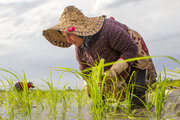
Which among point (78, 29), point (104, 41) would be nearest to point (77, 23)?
point (78, 29)

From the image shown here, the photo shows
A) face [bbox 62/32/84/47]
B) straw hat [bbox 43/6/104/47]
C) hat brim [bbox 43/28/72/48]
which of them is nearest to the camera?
straw hat [bbox 43/6/104/47]

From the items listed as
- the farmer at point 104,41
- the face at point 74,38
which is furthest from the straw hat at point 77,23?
the face at point 74,38

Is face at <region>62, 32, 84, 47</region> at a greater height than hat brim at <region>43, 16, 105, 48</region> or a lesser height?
lesser

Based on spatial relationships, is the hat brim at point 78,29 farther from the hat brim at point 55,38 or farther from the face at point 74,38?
the face at point 74,38

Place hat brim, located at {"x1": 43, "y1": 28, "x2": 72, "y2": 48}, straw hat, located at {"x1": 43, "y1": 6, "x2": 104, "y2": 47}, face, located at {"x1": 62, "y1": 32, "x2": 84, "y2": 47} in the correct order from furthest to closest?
hat brim, located at {"x1": 43, "y1": 28, "x2": 72, "y2": 48}, face, located at {"x1": 62, "y1": 32, "x2": 84, "y2": 47}, straw hat, located at {"x1": 43, "y1": 6, "x2": 104, "y2": 47}

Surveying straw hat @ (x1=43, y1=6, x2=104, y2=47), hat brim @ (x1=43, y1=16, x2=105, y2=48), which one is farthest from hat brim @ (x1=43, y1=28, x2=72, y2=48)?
straw hat @ (x1=43, y1=6, x2=104, y2=47)

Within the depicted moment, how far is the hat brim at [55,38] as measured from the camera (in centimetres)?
281

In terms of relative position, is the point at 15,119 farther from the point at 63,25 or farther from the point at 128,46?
the point at 128,46

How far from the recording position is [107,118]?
6.79ft

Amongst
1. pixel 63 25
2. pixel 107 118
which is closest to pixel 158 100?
pixel 107 118

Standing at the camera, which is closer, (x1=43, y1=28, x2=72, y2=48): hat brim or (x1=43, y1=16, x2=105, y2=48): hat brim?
(x1=43, y1=16, x2=105, y2=48): hat brim

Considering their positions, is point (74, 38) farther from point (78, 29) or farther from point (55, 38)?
point (55, 38)

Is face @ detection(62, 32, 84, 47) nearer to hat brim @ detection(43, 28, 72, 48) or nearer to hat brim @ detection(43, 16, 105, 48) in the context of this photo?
hat brim @ detection(43, 16, 105, 48)

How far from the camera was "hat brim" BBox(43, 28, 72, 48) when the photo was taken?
2.81m
